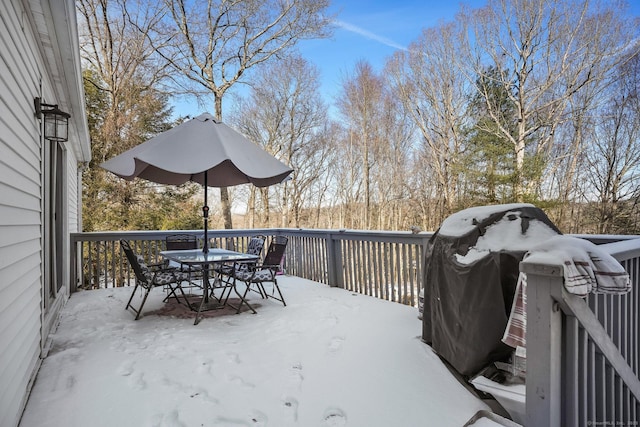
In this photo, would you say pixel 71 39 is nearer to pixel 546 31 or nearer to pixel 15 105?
pixel 15 105

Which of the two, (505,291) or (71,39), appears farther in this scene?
(71,39)

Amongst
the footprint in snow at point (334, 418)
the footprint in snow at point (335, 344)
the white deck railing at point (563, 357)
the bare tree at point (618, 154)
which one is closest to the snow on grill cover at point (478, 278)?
the white deck railing at point (563, 357)

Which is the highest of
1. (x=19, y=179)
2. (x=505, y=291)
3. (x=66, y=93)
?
(x=66, y=93)

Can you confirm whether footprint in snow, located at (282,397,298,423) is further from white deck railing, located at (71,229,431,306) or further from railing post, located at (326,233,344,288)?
railing post, located at (326,233,344,288)

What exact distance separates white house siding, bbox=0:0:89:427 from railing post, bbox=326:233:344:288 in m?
3.56

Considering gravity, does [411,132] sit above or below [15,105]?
above

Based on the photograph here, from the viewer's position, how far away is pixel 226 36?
10930 mm

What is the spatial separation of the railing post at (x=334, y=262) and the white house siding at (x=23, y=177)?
3.56 meters

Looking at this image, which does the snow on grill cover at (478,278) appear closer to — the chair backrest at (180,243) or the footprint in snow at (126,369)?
the footprint in snow at (126,369)

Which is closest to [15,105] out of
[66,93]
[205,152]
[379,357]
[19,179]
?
[19,179]

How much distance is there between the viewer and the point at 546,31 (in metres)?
11.3

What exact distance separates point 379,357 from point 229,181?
357cm

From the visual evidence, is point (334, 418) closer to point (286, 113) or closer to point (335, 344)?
point (335, 344)

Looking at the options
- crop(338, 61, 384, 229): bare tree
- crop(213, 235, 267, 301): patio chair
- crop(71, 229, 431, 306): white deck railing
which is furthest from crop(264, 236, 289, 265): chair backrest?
crop(338, 61, 384, 229): bare tree
